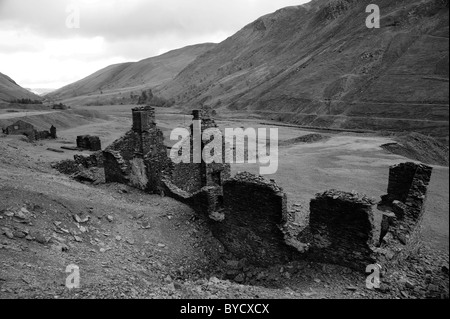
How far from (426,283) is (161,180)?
30.6 feet

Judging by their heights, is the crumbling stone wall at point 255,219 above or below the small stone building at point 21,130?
below

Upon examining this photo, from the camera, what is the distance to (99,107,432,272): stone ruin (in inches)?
295

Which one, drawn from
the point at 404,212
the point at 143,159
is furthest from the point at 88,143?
the point at 404,212

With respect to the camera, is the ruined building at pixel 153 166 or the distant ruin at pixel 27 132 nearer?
the ruined building at pixel 153 166

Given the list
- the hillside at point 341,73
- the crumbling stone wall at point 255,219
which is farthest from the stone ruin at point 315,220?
the hillside at point 341,73

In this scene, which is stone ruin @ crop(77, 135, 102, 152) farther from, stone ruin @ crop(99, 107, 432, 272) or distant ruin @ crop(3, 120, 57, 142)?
stone ruin @ crop(99, 107, 432, 272)

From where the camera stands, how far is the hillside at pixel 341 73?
44469mm

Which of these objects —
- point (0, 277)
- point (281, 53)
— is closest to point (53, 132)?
point (0, 277)

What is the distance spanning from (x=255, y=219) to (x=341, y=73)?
59.2m

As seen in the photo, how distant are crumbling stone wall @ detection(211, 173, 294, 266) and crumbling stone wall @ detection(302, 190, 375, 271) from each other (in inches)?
30.1

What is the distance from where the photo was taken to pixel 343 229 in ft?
25.2

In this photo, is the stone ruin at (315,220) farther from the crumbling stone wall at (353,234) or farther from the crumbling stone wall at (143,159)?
the crumbling stone wall at (143,159)

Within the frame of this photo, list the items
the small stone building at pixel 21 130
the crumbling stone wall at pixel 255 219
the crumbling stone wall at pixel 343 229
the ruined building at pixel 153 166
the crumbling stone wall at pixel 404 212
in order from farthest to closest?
the small stone building at pixel 21 130 → the ruined building at pixel 153 166 → the crumbling stone wall at pixel 255 219 → the crumbling stone wall at pixel 404 212 → the crumbling stone wall at pixel 343 229

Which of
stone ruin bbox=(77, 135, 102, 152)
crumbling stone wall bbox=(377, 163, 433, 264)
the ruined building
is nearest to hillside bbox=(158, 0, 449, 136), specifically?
crumbling stone wall bbox=(377, 163, 433, 264)
